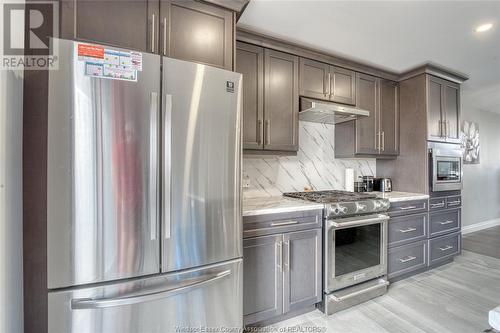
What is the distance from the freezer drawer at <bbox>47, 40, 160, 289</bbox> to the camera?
107cm

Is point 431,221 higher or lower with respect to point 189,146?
lower

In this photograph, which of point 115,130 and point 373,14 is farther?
point 373,14

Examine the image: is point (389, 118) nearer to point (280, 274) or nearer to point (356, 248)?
point (356, 248)

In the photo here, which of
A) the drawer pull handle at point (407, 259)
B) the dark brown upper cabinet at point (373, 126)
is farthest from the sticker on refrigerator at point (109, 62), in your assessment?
the drawer pull handle at point (407, 259)

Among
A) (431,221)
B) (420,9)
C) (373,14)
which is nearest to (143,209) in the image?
(373,14)

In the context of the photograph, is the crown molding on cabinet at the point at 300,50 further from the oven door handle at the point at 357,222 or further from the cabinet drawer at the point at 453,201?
the cabinet drawer at the point at 453,201

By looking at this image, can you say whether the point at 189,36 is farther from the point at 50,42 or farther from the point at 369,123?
the point at 369,123

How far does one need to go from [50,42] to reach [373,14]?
216 cm

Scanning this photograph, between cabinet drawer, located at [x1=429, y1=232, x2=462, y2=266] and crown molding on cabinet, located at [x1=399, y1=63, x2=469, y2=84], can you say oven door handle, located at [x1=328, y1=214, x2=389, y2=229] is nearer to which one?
cabinet drawer, located at [x1=429, y1=232, x2=462, y2=266]

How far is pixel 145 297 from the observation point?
118cm

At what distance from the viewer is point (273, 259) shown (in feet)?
5.74

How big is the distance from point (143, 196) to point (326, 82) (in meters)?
2.16

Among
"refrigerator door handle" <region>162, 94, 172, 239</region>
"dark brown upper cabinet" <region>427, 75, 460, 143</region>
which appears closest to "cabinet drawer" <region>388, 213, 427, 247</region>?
"dark brown upper cabinet" <region>427, 75, 460, 143</region>

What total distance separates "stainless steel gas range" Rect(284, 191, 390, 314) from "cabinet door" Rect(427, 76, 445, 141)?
50.7 inches
